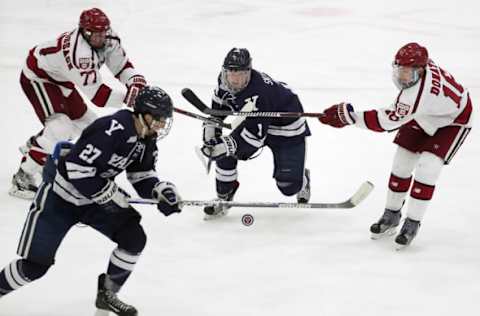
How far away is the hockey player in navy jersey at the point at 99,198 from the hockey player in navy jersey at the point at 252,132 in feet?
3.02

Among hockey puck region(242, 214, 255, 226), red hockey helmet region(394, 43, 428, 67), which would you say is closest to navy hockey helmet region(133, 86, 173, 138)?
hockey puck region(242, 214, 255, 226)

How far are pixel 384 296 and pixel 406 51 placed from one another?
106 cm

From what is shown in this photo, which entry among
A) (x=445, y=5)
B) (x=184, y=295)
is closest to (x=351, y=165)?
(x=184, y=295)

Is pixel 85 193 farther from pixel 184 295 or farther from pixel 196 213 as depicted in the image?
pixel 196 213

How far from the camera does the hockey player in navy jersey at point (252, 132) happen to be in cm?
387

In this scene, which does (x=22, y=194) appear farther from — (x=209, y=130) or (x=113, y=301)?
(x=113, y=301)

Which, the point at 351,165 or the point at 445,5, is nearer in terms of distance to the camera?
the point at 351,165

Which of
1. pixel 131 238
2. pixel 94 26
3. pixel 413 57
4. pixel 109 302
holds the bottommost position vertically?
pixel 109 302

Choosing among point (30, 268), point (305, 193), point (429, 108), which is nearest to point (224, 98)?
point (305, 193)

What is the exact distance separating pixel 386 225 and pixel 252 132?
0.78 meters

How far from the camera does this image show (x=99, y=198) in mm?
2816

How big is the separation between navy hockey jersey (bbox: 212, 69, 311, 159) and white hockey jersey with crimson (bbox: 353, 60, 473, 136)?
16.4 inches

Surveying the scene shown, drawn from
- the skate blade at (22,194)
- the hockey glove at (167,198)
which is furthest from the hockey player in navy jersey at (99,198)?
the skate blade at (22,194)

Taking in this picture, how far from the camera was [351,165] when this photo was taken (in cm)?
504
